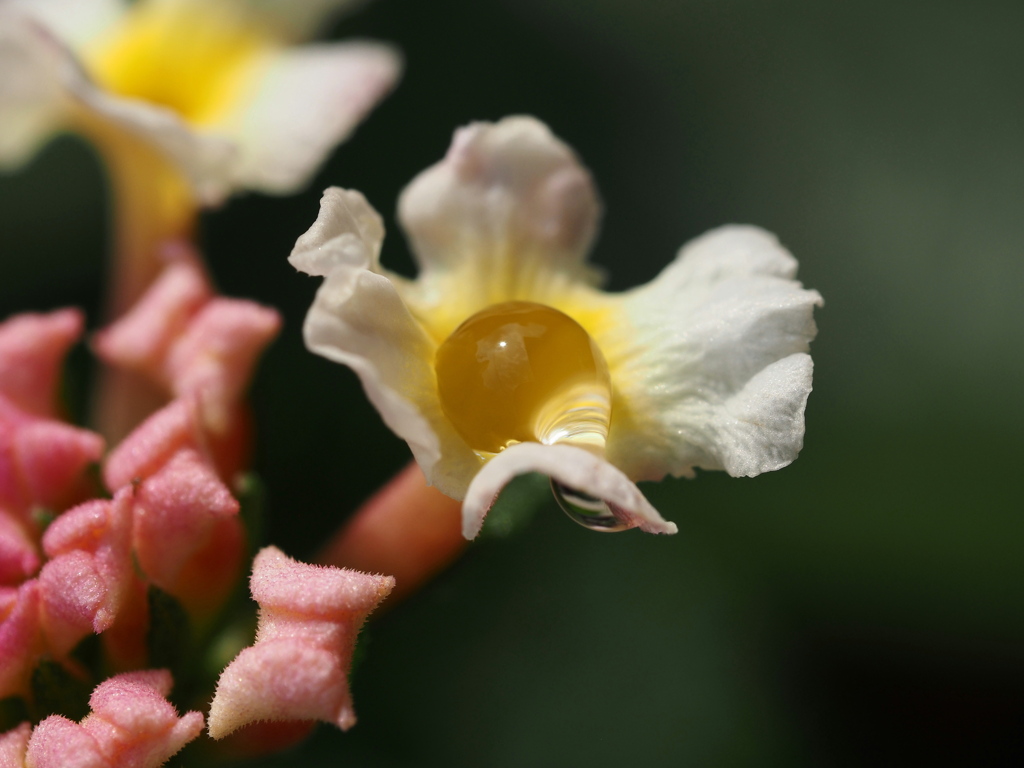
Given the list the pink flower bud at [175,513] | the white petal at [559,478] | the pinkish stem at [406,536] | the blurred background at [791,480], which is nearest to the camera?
the white petal at [559,478]

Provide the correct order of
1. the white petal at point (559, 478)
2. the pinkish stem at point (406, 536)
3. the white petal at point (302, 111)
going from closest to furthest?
1. the white petal at point (559, 478)
2. the pinkish stem at point (406, 536)
3. the white petal at point (302, 111)

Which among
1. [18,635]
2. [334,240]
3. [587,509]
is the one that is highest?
[334,240]

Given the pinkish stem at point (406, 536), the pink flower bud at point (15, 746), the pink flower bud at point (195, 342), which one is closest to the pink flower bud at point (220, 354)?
the pink flower bud at point (195, 342)

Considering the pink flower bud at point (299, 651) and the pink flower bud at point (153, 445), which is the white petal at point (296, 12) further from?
the pink flower bud at point (299, 651)

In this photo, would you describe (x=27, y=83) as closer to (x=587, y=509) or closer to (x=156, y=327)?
(x=156, y=327)

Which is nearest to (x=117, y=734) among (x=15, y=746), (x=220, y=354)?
(x=15, y=746)

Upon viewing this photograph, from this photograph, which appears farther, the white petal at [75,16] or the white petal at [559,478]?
the white petal at [75,16]

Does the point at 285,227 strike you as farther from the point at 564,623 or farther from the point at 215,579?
the point at 215,579
